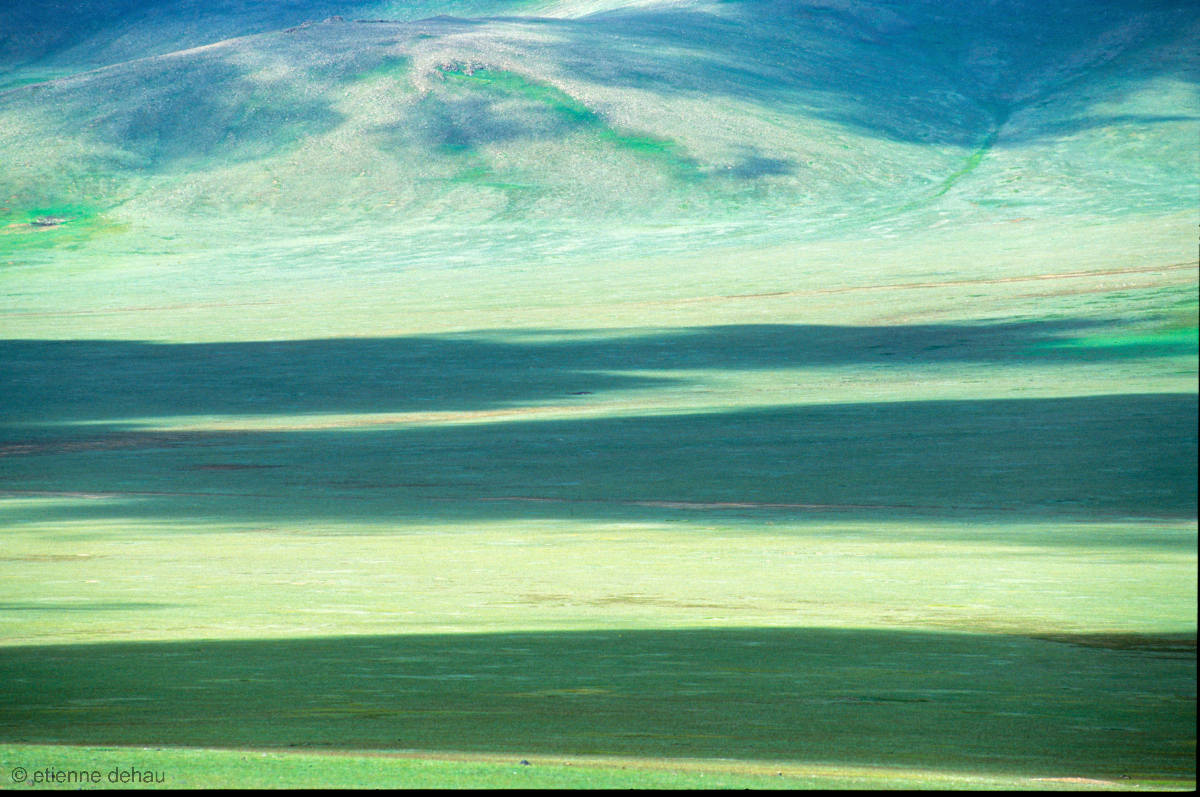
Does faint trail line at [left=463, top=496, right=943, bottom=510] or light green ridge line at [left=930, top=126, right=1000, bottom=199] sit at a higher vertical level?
faint trail line at [left=463, top=496, right=943, bottom=510]

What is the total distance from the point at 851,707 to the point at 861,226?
5792 centimetres

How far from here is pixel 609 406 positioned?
1252 inches

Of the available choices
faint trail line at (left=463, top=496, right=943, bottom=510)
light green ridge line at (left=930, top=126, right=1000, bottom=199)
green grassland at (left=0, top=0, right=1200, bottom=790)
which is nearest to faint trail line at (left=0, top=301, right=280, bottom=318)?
green grassland at (left=0, top=0, right=1200, bottom=790)

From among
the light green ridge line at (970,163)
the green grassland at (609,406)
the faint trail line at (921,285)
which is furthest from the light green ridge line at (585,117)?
the faint trail line at (921,285)

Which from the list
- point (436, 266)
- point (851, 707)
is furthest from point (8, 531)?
point (436, 266)

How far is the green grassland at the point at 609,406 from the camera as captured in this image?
330 inches

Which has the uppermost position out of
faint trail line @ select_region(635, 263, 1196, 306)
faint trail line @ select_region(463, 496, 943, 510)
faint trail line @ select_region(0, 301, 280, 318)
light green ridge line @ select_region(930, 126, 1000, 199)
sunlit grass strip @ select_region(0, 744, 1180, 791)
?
sunlit grass strip @ select_region(0, 744, 1180, 791)

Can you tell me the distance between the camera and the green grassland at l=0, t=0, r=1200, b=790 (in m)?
8.39

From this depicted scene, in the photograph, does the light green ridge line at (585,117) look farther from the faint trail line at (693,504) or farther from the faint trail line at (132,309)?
the faint trail line at (693,504)

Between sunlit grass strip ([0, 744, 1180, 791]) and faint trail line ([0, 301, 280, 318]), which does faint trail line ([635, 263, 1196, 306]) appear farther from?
sunlit grass strip ([0, 744, 1180, 791])

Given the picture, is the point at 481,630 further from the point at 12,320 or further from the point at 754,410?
the point at 12,320

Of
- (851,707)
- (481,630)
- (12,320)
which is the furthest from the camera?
(12,320)

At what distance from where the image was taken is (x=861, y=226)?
65062mm

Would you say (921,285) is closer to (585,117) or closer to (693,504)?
(693,504)
